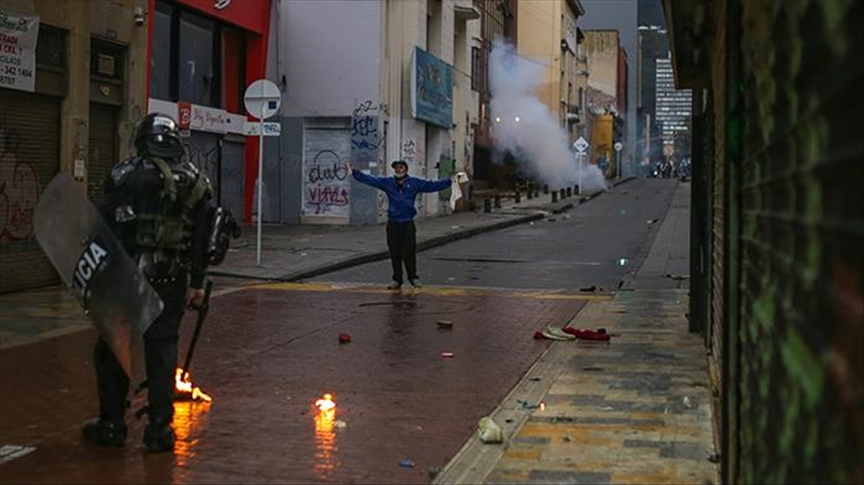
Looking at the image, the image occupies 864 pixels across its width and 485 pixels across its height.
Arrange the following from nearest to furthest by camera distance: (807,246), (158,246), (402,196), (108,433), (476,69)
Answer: (807,246) → (158,246) → (108,433) → (402,196) → (476,69)

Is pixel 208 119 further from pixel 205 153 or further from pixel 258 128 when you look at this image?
pixel 258 128

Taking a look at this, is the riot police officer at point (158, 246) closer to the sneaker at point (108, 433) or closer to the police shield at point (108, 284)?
the sneaker at point (108, 433)

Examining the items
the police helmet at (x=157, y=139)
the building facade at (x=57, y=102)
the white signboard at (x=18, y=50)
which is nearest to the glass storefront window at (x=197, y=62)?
the building facade at (x=57, y=102)

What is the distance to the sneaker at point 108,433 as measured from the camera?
573 centimetres

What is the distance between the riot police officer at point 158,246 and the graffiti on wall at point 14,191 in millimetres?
7633

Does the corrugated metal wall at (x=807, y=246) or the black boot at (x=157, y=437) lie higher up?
the corrugated metal wall at (x=807, y=246)

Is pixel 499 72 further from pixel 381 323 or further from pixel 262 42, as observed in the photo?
pixel 381 323

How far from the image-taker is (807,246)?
1909 mm

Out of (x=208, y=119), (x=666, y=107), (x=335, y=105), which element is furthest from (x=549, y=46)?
(x=666, y=107)

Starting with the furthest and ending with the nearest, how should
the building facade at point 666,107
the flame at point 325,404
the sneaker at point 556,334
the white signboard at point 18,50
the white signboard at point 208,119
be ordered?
1. the building facade at point 666,107
2. the white signboard at point 208,119
3. the white signboard at point 18,50
4. the sneaker at point 556,334
5. the flame at point 325,404

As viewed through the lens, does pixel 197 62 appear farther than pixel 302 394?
Yes

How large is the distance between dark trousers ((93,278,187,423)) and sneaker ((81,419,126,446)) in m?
0.03

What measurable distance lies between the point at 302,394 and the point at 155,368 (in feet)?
5.67

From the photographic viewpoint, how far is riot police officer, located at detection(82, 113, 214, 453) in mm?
5613
